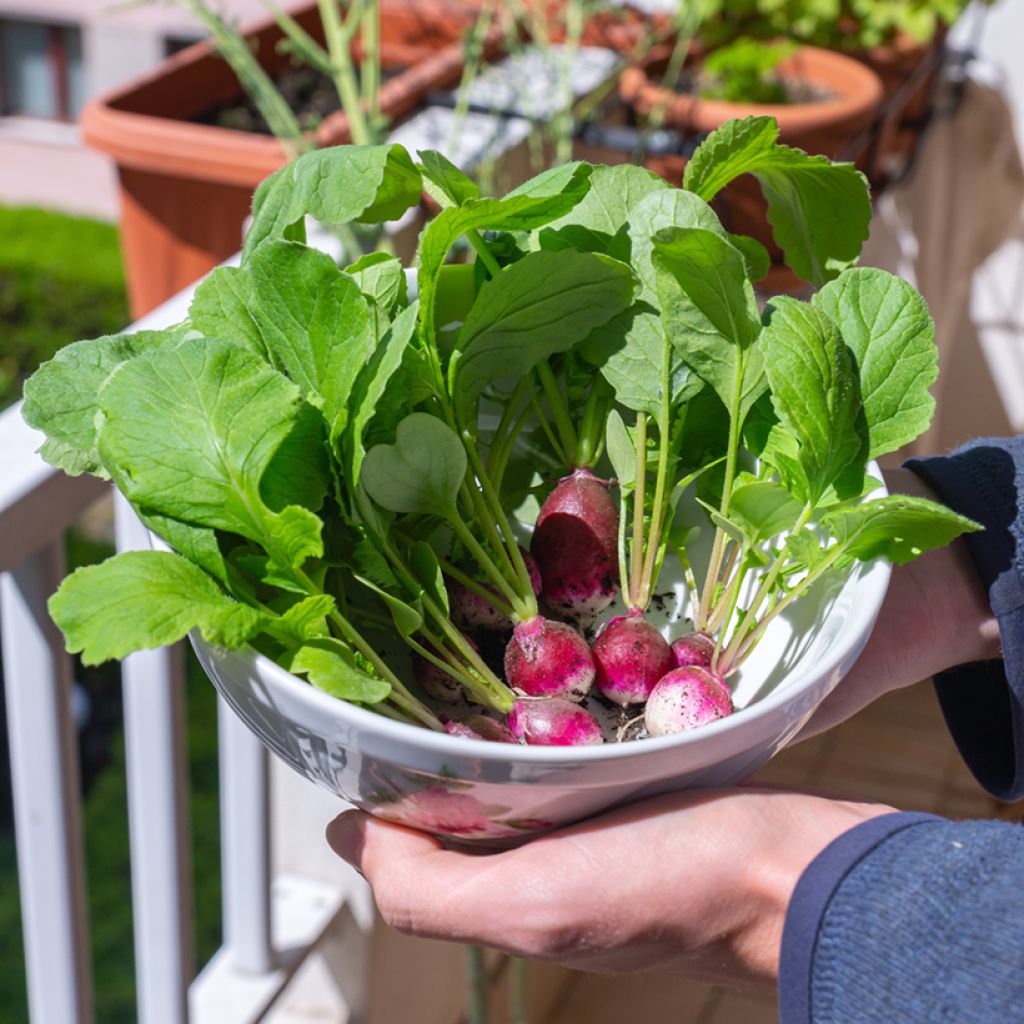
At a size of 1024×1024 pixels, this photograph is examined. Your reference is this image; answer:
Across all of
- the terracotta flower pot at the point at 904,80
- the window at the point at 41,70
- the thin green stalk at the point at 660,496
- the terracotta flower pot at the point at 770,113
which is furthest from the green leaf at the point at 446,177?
the window at the point at 41,70

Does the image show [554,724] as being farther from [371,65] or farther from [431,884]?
[371,65]

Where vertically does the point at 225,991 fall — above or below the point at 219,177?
below

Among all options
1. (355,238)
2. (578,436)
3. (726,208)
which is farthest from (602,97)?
(578,436)

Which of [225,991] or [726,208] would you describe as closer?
[225,991]

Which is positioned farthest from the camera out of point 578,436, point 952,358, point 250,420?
point 952,358

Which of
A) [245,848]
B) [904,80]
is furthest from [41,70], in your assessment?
[245,848]

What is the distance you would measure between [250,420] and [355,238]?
24.0 inches

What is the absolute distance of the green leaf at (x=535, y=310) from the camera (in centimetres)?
47

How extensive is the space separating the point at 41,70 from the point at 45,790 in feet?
13.6

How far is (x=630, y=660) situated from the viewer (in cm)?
48

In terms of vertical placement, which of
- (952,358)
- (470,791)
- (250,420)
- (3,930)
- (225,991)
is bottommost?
(3,930)

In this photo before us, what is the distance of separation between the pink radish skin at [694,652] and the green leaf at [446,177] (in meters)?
0.19

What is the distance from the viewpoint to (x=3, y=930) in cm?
178

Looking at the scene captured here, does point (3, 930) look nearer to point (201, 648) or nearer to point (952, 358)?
point (201, 648)
